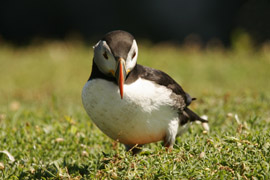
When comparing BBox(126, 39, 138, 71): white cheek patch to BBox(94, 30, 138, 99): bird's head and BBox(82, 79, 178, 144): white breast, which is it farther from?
BBox(82, 79, 178, 144): white breast

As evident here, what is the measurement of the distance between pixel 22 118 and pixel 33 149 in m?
1.41

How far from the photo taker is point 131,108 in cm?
367

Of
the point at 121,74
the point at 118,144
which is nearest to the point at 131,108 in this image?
the point at 121,74

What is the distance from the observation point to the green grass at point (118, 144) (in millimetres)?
3322

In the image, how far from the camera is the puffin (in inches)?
140

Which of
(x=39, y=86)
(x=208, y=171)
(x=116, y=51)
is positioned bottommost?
(x=39, y=86)

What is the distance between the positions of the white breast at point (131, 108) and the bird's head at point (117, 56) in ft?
0.50

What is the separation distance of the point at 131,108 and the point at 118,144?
1.15 m

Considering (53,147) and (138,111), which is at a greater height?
(138,111)

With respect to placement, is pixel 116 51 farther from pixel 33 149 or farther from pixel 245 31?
pixel 245 31

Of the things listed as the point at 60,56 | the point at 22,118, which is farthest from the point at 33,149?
the point at 60,56

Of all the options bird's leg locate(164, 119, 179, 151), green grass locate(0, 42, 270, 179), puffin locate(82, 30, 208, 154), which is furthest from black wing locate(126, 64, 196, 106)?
green grass locate(0, 42, 270, 179)

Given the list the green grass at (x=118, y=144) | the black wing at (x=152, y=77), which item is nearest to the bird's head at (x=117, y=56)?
the black wing at (x=152, y=77)

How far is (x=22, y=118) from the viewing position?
596cm
